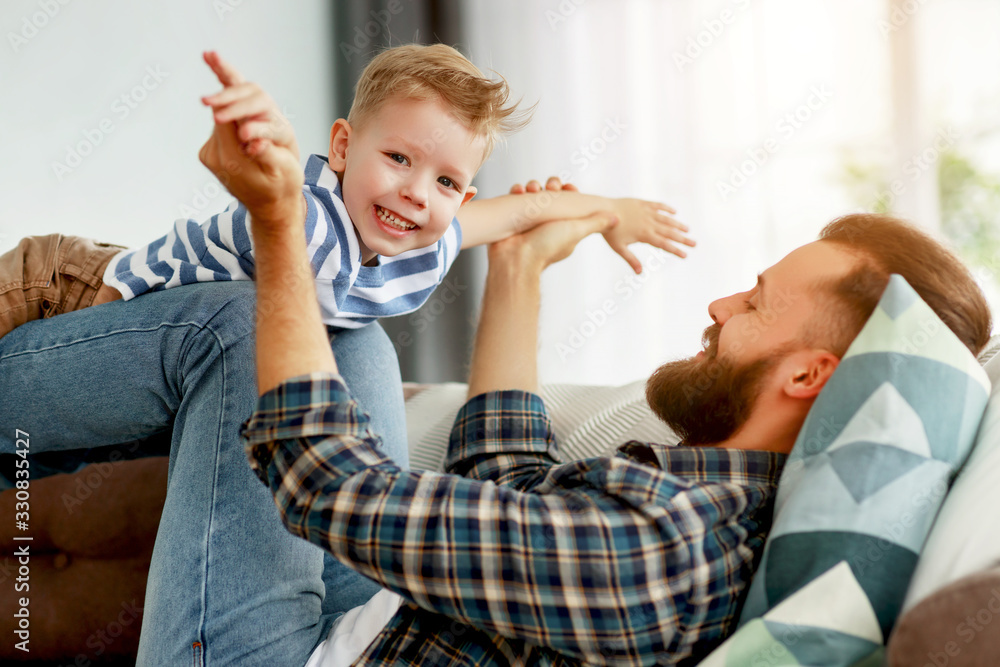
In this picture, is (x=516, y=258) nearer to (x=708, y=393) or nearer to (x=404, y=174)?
(x=404, y=174)

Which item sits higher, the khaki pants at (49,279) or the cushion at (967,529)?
the khaki pants at (49,279)

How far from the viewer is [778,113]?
9.31 ft

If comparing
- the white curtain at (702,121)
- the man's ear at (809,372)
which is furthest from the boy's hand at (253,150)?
the white curtain at (702,121)

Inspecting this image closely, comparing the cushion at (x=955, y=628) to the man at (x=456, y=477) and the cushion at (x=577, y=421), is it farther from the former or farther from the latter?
the cushion at (x=577, y=421)

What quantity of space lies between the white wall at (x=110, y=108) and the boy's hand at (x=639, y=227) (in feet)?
4.85

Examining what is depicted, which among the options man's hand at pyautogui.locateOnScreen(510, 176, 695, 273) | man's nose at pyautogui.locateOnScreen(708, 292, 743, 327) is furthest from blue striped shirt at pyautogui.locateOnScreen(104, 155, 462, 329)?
man's nose at pyautogui.locateOnScreen(708, 292, 743, 327)

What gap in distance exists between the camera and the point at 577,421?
129 centimetres

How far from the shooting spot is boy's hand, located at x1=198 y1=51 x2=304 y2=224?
2.09 ft

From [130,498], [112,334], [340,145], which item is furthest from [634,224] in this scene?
[130,498]

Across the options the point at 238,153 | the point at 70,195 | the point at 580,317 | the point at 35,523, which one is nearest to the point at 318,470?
the point at 238,153

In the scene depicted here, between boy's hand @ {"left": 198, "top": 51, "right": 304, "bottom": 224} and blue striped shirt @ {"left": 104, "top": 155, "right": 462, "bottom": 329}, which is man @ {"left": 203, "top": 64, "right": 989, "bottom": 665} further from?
blue striped shirt @ {"left": 104, "top": 155, "right": 462, "bottom": 329}

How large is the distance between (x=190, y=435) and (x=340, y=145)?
1.75 ft

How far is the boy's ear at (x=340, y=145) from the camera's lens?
116cm

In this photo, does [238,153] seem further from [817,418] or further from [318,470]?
[817,418]
